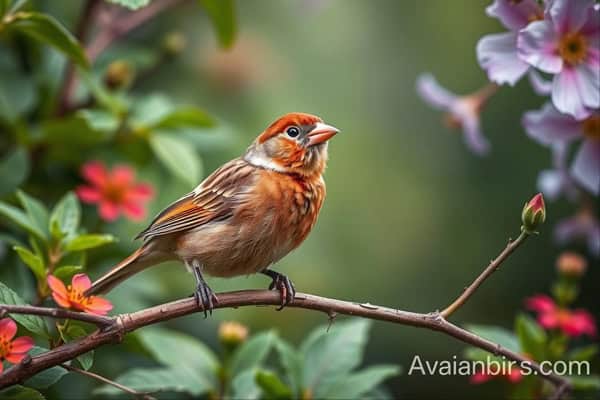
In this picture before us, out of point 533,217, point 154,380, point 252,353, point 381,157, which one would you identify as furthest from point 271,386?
point 381,157

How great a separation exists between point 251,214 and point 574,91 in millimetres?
991

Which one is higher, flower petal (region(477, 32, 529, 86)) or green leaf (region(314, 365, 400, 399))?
flower petal (region(477, 32, 529, 86))

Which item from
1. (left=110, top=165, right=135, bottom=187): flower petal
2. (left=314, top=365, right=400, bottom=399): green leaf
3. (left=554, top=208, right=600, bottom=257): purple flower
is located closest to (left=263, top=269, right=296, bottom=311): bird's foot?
(left=314, top=365, right=400, bottom=399): green leaf

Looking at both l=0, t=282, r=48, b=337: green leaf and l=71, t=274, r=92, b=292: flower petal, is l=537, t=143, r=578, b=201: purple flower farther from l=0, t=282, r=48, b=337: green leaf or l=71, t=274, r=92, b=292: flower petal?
l=0, t=282, r=48, b=337: green leaf

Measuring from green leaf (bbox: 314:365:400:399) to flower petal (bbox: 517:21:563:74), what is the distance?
0.93 meters

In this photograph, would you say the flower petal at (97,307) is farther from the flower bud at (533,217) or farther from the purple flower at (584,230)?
the purple flower at (584,230)

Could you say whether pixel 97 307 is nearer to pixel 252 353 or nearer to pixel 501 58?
pixel 252 353

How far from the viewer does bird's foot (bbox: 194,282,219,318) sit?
2235 mm

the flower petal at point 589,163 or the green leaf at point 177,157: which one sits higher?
the flower petal at point 589,163

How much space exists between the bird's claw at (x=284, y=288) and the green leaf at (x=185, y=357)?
1.01ft

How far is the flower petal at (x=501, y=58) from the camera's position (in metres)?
2.44

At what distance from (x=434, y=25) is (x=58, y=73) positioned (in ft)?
9.12

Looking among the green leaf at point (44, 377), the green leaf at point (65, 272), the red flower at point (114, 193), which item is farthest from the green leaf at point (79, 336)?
the red flower at point (114, 193)

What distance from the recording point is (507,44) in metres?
2.49
